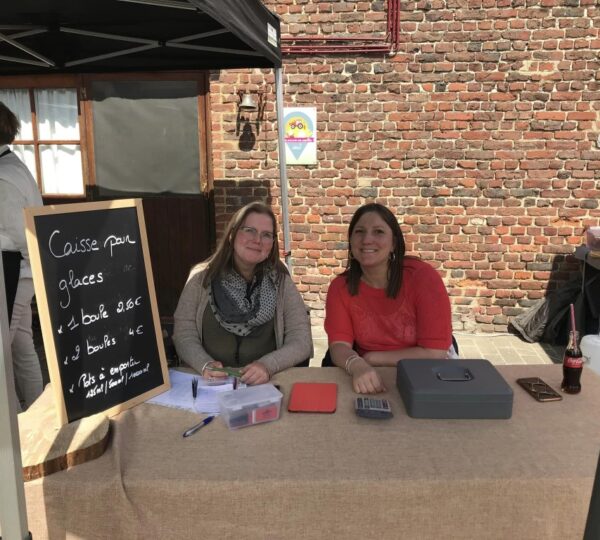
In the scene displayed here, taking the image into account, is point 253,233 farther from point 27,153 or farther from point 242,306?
point 27,153

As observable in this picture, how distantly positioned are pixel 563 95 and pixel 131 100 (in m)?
3.84

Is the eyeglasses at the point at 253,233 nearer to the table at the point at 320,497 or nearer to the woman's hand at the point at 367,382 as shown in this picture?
the woman's hand at the point at 367,382

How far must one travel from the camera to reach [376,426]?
1.45 metres

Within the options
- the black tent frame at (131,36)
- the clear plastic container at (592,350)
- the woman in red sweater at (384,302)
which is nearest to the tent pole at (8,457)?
the woman in red sweater at (384,302)

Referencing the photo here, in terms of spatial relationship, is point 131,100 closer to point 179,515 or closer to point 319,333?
point 319,333

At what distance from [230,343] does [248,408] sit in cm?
72

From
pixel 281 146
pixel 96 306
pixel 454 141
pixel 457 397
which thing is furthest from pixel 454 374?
pixel 454 141

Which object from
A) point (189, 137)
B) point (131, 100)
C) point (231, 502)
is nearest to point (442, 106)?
point (189, 137)

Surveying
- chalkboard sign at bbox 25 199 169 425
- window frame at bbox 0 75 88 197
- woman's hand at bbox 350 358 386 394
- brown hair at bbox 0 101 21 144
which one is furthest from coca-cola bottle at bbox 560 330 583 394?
window frame at bbox 0 75 88 197

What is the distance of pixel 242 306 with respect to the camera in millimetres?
2182

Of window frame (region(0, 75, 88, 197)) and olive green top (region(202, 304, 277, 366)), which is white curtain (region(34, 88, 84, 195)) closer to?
window frame (region(0, 75, 88, 197))

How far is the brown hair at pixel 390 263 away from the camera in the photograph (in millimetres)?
2148

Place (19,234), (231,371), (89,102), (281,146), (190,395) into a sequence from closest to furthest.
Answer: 1. (190,395)
2. (231,371)
3. (19,234)
4. (281,146)
5. (89,102)

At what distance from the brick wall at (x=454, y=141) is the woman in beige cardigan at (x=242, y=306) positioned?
251 cm
